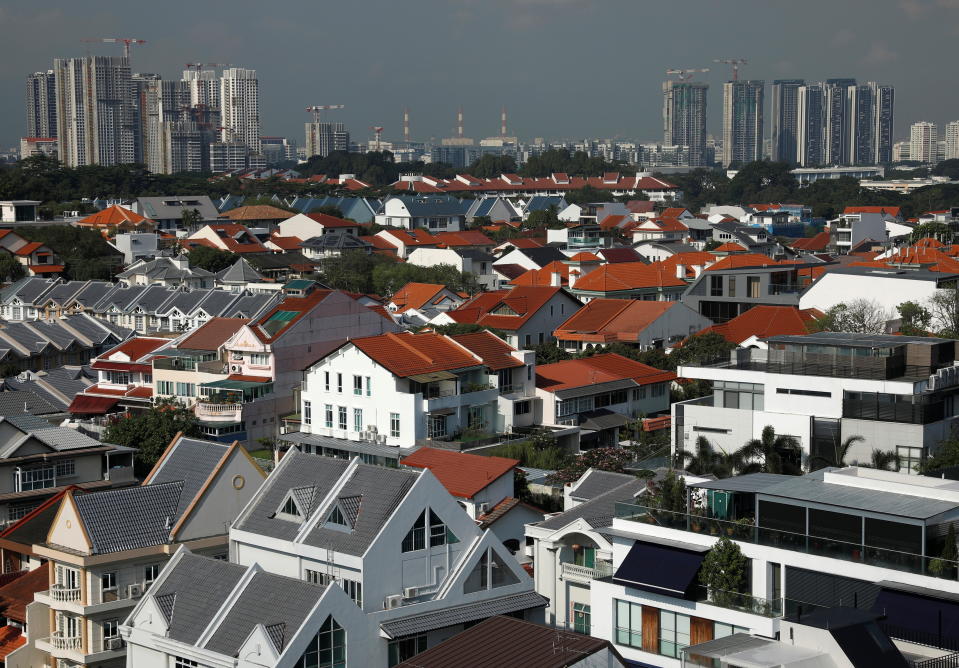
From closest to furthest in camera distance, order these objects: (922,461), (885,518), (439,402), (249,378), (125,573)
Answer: (885,518) → (125,573) → (922,461) → (439,402) → (249,378)

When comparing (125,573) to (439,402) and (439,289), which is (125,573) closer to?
(439,402)

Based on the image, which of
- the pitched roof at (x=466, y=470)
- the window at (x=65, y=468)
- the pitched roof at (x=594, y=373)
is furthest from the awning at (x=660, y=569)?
the pitched roof at (x=594, y=373)

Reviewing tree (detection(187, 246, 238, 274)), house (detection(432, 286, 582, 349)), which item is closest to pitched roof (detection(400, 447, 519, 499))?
house (detection(432, 286, 582, 349))

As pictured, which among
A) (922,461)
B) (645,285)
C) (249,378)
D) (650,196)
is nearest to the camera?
(922,461)

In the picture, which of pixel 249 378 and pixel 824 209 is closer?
pixel 249 378

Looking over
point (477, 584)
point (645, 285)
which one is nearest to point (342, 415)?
point (477, 584)

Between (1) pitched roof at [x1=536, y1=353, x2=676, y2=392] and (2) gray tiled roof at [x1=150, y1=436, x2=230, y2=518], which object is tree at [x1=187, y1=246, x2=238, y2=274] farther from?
(2) gray tiled roof at [x1=150, y1=436, x2=230, y2=518]
